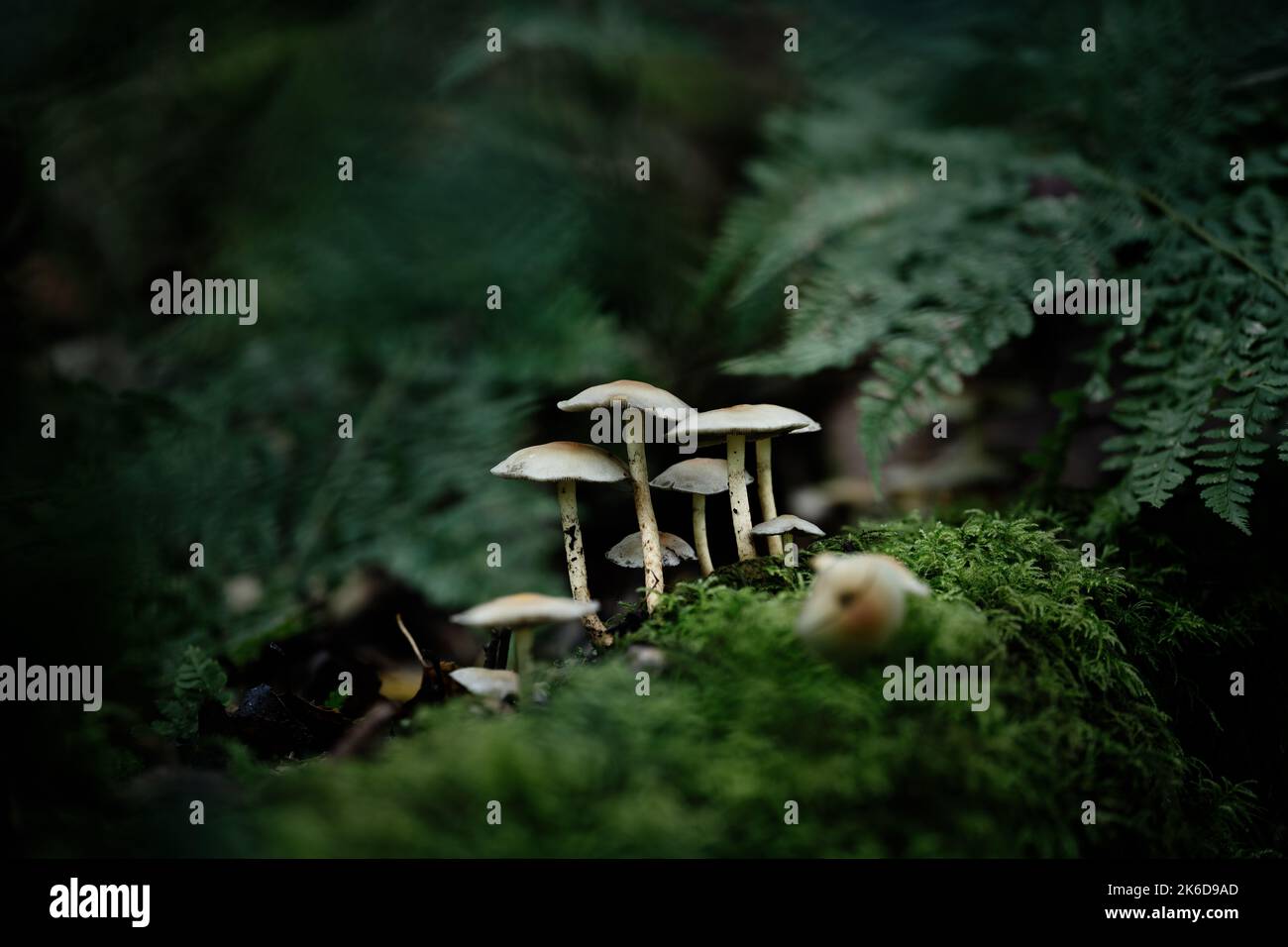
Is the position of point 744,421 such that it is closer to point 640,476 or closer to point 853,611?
point 640,476

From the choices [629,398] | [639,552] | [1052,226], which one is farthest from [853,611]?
[1052,226]

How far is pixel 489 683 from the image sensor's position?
1.57m

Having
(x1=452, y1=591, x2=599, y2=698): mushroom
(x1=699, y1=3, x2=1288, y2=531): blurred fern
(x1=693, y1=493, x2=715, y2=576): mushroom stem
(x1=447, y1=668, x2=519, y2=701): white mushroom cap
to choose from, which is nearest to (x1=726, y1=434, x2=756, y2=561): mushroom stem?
(x1=693, y1=493, x2=715, y2=576): mushroom stem

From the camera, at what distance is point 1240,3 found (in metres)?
2.66

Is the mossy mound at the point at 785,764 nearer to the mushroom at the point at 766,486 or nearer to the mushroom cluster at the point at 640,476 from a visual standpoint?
the mushroom cluster at the point at 640,476

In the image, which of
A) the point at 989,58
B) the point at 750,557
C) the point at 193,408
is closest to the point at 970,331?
the point at 750,557

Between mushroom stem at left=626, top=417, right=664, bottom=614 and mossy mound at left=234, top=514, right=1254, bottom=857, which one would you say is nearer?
mossy mound at left=234, top=514, right=1254, bottom=857

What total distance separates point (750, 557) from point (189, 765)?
1.45 meters

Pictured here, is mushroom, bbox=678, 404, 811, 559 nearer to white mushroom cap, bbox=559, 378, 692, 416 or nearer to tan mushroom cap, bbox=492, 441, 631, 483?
white mushroom cap, bbox=559, 378, 692, 416

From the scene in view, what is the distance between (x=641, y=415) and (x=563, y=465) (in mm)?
244

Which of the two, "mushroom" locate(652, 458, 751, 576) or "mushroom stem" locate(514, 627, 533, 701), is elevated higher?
"mushroom" locate(652, 458, 751, 576)

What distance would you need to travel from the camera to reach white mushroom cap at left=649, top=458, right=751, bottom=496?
1990 mm

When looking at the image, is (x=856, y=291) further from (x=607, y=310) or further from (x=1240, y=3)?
(x=1240, y=3)

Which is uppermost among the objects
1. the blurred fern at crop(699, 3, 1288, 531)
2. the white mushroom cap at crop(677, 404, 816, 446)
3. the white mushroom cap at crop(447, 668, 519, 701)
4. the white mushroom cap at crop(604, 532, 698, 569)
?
the blurred fern at crop(699, 3, 1288, 531)
